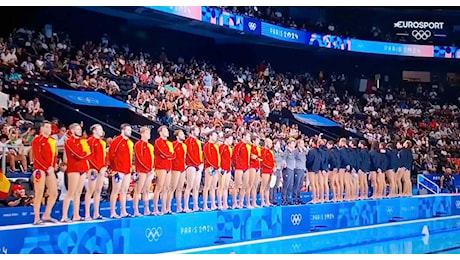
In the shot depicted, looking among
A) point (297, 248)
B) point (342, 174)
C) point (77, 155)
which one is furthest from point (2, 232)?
point (342, 174)

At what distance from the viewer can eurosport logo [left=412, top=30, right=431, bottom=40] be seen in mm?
8914

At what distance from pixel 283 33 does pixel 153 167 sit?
2735 millimetres

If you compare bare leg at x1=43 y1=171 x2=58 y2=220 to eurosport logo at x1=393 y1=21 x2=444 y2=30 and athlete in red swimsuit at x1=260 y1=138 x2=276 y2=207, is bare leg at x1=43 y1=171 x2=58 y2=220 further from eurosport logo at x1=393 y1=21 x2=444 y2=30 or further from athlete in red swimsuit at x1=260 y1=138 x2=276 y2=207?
eurosport logo at x1=393 y1=21 x2=444 y2=30

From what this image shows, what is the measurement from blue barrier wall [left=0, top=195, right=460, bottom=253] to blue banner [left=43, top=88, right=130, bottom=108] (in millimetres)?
1142

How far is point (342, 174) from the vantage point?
849 cm

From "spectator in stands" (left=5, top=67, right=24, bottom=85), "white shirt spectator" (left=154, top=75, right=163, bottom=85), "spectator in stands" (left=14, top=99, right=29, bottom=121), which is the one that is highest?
"white shirt spectator" (left=154, top=75, right=163, bottom=85)

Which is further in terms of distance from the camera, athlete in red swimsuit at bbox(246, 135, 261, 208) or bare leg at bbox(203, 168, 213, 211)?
athlete in red swimsuit at bbox(246, 135, 261, 208)

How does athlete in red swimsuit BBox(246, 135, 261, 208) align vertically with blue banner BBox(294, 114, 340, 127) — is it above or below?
below

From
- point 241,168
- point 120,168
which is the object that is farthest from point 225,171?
point 120,168

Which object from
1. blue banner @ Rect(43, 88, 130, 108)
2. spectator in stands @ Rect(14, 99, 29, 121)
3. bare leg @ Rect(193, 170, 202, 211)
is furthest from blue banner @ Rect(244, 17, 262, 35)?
spectator in stands @ Rect(14, 99, 29, 121)

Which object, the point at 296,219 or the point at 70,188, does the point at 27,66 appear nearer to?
the point at 70,188

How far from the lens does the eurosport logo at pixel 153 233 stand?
6883 mm

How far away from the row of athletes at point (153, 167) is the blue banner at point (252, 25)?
1.40 m

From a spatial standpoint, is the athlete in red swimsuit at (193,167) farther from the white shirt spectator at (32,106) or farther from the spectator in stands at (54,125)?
the white shirt spectator at (32,106)
